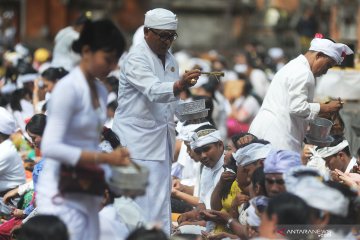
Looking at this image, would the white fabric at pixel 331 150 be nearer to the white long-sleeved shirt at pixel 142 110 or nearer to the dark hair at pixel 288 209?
the white long-sleeved shirt at pixel 142 110

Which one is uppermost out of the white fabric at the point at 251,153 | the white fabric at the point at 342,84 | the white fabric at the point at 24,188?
the white fabric at the point at 251,153

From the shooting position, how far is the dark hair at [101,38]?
710 centimetres

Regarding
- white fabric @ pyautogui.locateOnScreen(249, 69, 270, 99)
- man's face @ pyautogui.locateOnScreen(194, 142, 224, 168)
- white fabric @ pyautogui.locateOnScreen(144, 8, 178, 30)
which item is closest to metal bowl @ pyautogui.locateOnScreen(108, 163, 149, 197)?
white fabric @ pyautogui.locateOnScreen(144, 8, 178, 30)

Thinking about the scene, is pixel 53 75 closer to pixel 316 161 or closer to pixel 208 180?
pixel 208 180

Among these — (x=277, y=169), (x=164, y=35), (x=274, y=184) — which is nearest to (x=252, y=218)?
(x=274, y=184)

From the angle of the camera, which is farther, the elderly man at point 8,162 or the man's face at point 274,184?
the elderly man at point 8,162

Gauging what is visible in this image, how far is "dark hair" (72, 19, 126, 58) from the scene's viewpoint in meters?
7.10

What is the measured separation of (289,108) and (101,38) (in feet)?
10.7

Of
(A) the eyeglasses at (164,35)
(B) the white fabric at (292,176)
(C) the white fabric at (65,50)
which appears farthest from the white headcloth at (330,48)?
(C) the white fabric at (65,50)

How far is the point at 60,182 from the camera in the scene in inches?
280

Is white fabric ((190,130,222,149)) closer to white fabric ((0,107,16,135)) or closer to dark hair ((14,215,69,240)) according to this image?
white fabric ((0,107,16,135))

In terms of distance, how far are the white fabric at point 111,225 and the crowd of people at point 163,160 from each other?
0.04 feet

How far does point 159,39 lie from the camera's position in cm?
946

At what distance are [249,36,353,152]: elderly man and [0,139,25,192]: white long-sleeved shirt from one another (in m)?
2.35
